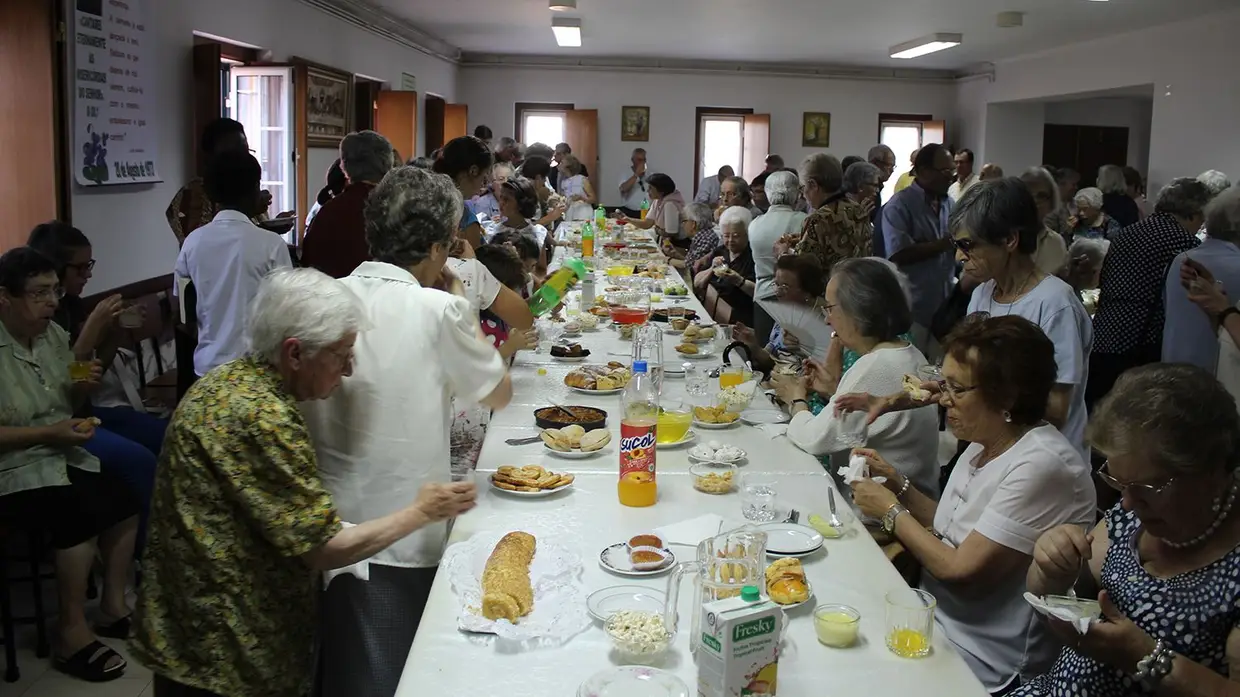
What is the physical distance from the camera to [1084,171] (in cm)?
1499

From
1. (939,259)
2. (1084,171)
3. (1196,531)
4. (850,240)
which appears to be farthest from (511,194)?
(1084,171)

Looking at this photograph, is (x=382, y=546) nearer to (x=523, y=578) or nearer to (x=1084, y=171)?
(x=523, y=578)

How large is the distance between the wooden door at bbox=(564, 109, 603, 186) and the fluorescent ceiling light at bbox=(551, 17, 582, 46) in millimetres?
2513

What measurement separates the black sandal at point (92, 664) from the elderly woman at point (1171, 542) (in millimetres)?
2829

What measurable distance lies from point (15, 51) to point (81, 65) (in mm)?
277

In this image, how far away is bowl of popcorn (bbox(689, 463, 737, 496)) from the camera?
241 cm

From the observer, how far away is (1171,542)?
1684mm

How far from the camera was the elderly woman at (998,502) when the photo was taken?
2.05 m

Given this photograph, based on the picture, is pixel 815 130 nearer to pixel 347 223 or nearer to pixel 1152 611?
pixel 347 223

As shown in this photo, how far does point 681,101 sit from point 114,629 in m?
13.2

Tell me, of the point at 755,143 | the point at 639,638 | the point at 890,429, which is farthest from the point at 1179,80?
the point at 639,638

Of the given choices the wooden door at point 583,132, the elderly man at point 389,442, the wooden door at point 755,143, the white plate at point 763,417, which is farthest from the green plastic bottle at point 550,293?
the wooden door at point 755,143

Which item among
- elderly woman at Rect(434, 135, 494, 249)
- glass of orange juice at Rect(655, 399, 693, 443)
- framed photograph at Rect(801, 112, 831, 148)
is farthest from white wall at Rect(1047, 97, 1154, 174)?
glass of orange juice at Rect(655, 399, 693, 443)

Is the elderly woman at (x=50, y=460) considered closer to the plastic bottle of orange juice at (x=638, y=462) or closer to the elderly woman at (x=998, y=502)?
the plastic bottle of orange juice at (x=638, y=462)
